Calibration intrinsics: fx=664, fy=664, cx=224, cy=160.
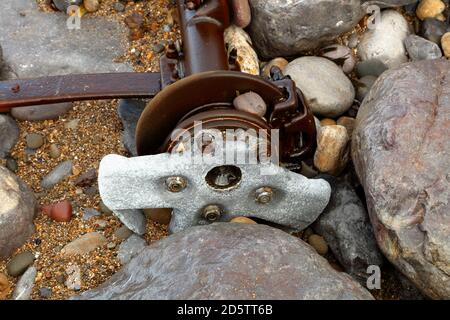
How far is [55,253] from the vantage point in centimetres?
298

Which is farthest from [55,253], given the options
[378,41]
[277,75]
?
[378,41]

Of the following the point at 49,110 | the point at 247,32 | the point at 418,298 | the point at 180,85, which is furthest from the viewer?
the point at 247,32

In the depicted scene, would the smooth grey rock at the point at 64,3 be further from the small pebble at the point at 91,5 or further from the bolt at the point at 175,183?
the bolt at the point at 175,183

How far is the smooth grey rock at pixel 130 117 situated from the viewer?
129 inches

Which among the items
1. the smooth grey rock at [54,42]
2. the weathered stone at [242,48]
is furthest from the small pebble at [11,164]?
the weathered stone at [242,48]

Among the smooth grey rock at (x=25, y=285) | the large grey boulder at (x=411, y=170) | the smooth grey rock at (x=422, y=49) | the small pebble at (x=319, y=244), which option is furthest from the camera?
the smooth grey rock at (x=422, y=49)

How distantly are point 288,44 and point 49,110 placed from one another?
51.5 inches

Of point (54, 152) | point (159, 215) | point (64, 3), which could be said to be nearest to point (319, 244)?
point (159, 215)

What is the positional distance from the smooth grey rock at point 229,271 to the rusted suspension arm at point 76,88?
863 mm

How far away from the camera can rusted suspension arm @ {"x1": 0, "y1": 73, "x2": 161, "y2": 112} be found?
309 centimetres

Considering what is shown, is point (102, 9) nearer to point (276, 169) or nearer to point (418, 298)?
point (276, 169)

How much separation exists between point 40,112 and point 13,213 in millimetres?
721

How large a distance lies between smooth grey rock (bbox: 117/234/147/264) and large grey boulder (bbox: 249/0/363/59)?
1.31 meters

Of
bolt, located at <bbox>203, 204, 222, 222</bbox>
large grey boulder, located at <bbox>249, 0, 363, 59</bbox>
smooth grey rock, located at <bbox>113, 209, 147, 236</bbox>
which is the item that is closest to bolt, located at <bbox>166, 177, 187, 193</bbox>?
bolt, located at <bbox>203, 204, 222, 222</bbox>
